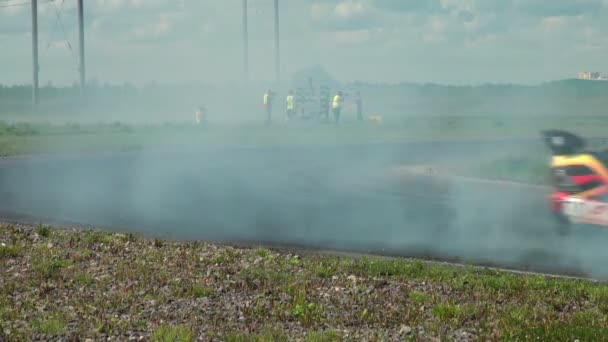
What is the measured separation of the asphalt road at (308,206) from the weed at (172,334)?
5212mm

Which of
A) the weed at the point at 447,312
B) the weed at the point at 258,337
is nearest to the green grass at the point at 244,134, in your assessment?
the weed at the point at 447,312

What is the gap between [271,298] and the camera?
8.74 meters

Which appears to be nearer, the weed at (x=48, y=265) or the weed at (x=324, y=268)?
the weed at (x=48, y=265)

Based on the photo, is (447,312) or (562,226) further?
(562,226)

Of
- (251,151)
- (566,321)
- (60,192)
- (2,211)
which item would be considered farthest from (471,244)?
(251,151)

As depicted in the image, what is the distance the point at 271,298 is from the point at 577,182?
586 centimetres

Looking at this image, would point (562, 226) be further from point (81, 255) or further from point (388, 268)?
point (81, 255)

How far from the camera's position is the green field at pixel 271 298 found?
24.5 feet

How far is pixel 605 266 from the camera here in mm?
11180

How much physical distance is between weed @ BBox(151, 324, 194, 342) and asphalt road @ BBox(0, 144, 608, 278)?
205 inches

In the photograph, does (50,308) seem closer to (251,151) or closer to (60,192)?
(60,192)

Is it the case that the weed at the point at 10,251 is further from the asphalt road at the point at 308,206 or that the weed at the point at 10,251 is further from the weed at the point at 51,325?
the weed at the point at 51,325

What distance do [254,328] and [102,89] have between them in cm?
6935

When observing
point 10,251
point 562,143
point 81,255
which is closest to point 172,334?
point 81,255
